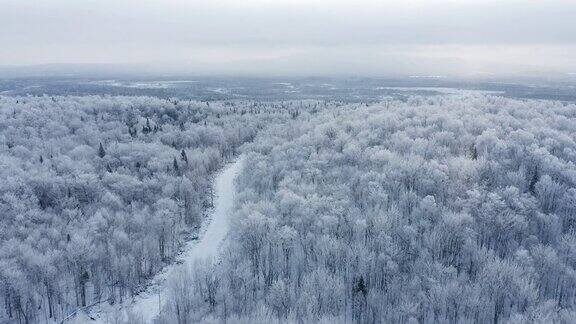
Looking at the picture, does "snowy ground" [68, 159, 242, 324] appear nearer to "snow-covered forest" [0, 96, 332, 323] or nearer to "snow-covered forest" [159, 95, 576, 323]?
"snow-covered forest" [0, 96, 332, 323]

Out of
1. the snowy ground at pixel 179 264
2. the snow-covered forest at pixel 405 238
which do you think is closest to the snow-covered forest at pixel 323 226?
Answer: the snow-covered forest at pixel 405 238

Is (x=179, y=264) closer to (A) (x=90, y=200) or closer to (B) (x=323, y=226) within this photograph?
(B) (x=323, y=226)

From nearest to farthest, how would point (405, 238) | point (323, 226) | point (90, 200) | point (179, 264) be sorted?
point (405, 238) < point (323, 226) < point (179, 264) < point (90, 200)

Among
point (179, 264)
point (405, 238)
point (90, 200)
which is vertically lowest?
point (179, 264)

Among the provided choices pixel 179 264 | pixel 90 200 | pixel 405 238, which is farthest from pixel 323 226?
pixel 90 200

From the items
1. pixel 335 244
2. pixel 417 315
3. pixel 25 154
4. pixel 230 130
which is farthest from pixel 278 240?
pixel 230 130

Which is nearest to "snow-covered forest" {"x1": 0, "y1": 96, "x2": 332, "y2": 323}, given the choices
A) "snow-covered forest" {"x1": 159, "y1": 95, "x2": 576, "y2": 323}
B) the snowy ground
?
the snowy ground
